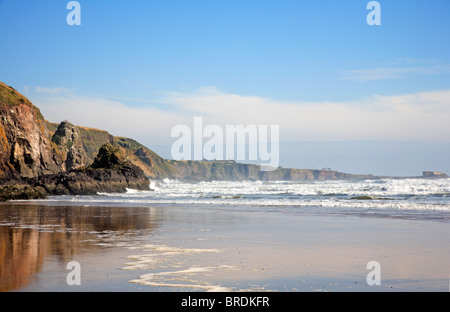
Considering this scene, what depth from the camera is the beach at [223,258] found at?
6.32m

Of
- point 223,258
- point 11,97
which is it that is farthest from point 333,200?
point 11,97

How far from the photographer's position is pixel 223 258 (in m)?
8.61

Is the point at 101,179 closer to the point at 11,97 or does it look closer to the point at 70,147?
the point at 11,97

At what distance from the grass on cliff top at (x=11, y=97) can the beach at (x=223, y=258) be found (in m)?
53.4

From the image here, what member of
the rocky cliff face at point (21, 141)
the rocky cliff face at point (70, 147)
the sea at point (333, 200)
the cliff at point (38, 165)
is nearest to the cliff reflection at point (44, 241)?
the sea at point (333, 200)

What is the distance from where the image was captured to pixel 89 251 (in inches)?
364

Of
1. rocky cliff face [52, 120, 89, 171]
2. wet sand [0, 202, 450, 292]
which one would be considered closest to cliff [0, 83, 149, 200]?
rocky cliff face [52, 120, 89, 171]

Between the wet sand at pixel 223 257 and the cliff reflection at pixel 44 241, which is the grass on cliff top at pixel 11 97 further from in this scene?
the wet sand at pixel 223 257

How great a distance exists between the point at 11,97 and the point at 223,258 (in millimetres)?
63915

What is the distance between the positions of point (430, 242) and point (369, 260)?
3.59 meters

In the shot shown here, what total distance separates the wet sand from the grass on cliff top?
52.9 m

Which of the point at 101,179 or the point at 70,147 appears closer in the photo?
the point at 101,179

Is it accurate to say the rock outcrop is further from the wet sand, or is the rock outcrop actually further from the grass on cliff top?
the wet sand
